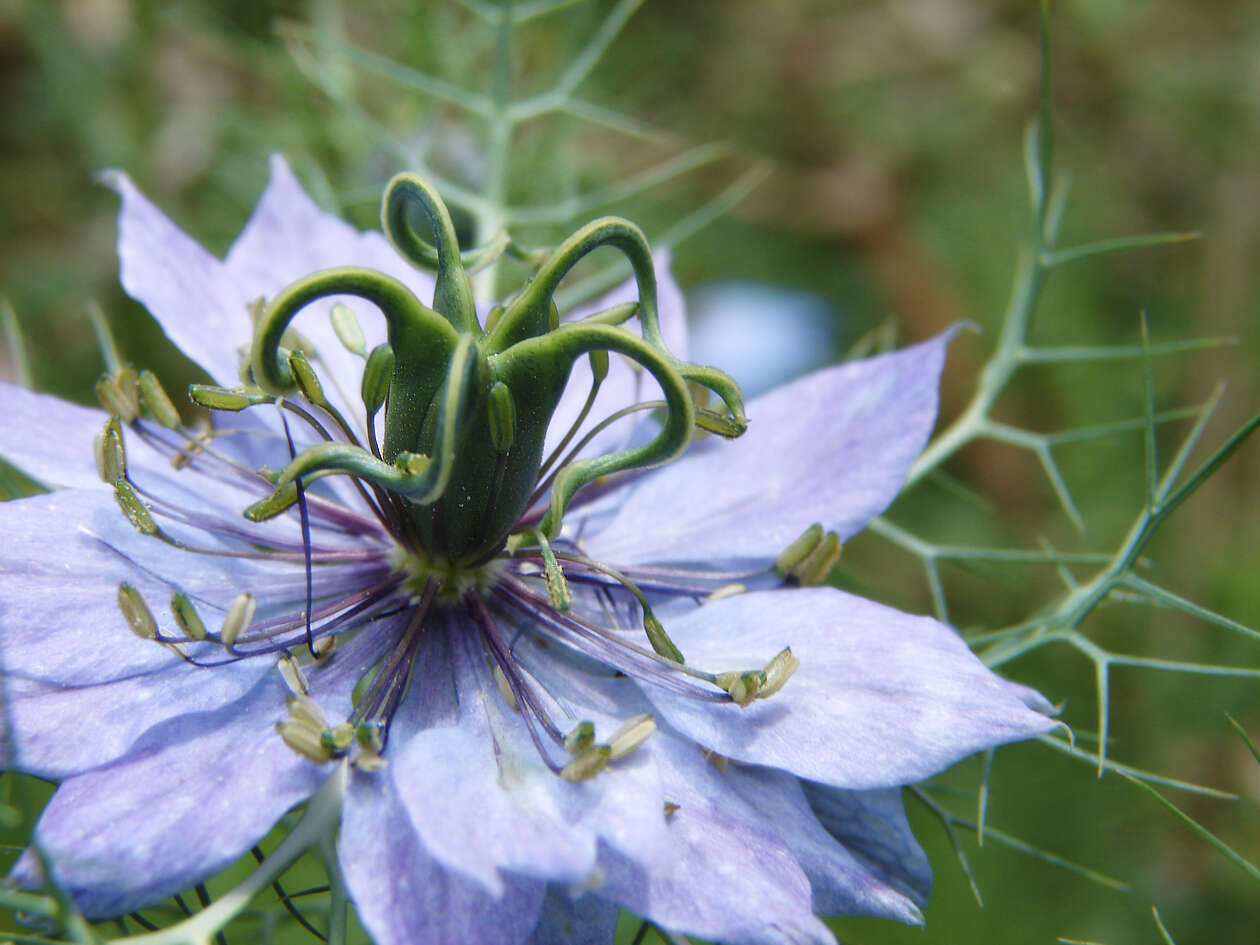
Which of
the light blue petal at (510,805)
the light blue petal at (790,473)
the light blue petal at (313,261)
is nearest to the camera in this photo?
the light blue petal at (510,805)

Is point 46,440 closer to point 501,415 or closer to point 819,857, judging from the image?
point 501,415

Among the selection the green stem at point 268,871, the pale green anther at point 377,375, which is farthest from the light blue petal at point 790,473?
the green stem at point 268,871

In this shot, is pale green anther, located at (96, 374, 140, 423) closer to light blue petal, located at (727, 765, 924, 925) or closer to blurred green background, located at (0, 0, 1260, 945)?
light blue petal, located at (727, 765, 924, 925)

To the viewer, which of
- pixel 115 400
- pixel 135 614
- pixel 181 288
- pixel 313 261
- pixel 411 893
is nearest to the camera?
pixel 411 893

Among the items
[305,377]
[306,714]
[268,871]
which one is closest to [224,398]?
[305,377]

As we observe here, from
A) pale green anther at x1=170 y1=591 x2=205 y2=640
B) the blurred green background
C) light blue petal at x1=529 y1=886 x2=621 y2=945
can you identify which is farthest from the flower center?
the blurred green background

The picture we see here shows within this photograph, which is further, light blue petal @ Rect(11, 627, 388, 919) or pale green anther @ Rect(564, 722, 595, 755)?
pale green anther @ Rect(564, 722, 595, 755)

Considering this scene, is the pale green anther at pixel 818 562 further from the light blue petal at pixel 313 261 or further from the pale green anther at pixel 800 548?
the light blue petal at pixel 313 261
